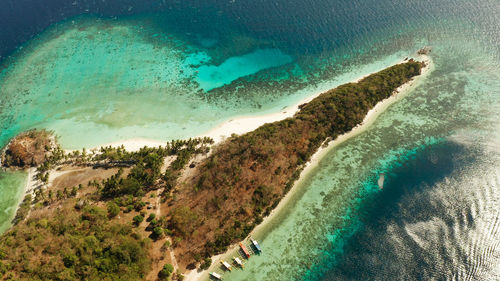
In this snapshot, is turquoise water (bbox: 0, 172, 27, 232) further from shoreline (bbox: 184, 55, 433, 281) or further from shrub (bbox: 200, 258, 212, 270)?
shrub (bbox: 200, 258, 212, 270)

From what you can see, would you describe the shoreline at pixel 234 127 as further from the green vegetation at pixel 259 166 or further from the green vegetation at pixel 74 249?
the green vegetation at pixel 74 249

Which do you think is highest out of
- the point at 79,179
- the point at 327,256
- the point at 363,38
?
the point at 363,38

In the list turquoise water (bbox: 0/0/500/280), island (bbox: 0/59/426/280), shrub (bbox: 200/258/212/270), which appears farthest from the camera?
turquoise water (bbox: 0/0/500/280)

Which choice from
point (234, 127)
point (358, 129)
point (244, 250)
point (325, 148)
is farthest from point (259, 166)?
point (358, 129)

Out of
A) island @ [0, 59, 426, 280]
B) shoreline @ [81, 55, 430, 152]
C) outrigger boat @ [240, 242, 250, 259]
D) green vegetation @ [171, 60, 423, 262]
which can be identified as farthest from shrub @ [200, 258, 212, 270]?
shoreline @ [81, 55, 430, 152]

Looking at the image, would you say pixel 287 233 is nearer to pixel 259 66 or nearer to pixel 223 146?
pixel 223 146

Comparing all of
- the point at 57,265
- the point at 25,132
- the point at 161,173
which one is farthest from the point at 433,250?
the point at 25,132
